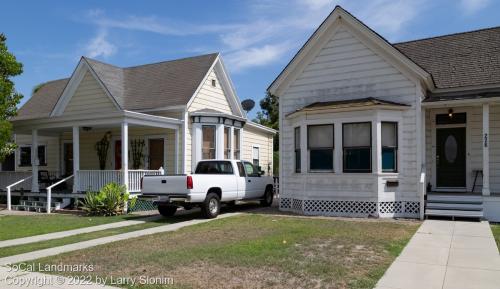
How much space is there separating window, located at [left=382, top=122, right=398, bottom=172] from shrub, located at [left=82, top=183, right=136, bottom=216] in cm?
910

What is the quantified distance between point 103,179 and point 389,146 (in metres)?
10.8

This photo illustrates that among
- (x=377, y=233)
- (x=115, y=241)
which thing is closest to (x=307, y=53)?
(x=377, y=233)

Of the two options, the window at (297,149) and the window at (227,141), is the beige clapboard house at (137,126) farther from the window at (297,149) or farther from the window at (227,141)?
the window at (297,149)

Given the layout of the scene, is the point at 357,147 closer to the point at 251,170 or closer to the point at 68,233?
the point at 251,170

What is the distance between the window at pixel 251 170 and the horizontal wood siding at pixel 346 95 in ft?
3.72

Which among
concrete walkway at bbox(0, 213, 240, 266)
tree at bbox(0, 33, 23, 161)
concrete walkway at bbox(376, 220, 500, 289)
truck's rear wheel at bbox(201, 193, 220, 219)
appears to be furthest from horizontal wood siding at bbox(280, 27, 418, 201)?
tree at bbox(0, 33, 23, 161)

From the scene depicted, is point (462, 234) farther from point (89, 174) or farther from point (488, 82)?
point (89, 174)

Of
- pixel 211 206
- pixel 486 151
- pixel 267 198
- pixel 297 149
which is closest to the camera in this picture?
pixel 486 151

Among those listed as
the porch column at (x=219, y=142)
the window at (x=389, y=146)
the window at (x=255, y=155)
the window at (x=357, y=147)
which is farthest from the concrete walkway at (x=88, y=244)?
the window at (x=255, y=155)

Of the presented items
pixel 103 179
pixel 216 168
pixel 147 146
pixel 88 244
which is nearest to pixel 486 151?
pixel 216 168

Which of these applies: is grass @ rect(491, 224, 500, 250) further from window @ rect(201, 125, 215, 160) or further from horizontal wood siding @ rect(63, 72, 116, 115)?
horizontal wood siding @ rect(63, 72, 116, 115)

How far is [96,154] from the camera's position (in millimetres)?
21938

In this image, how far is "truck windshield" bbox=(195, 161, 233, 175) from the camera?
51.6ft

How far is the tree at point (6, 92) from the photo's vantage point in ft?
57.4
